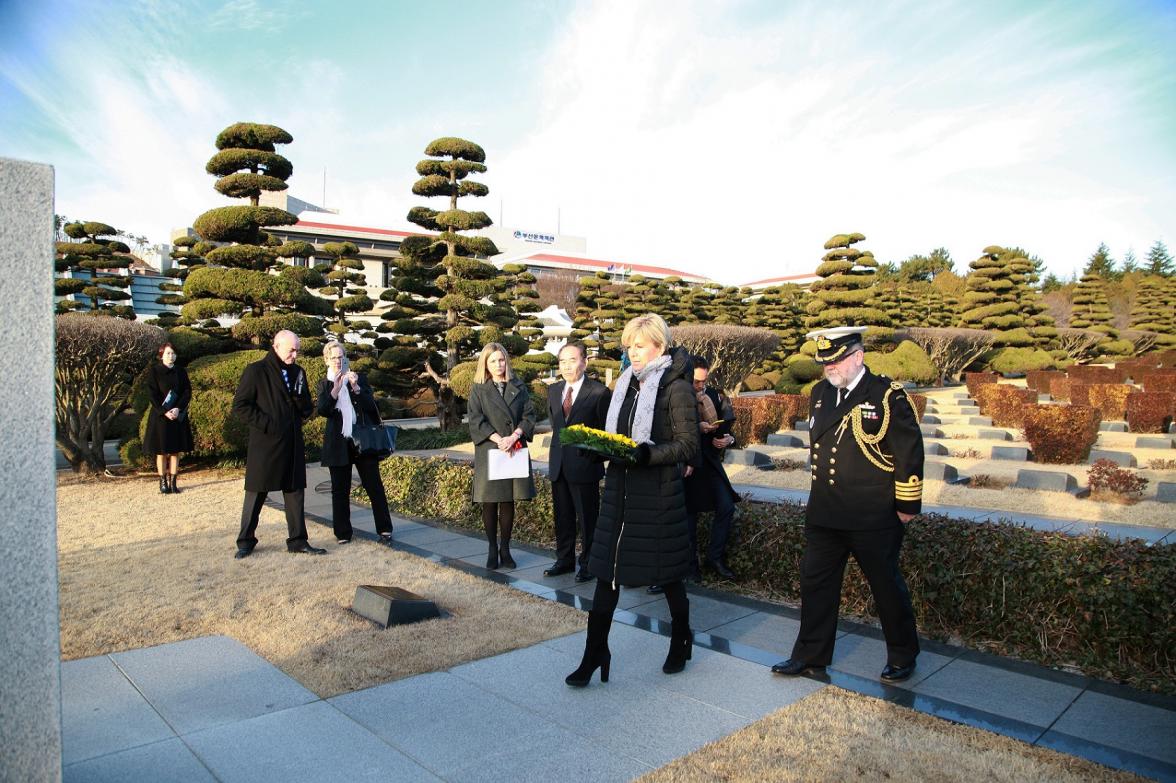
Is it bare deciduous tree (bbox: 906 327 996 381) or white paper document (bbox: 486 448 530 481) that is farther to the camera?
bare deciduous tree (bbox: 906 327 996 381)

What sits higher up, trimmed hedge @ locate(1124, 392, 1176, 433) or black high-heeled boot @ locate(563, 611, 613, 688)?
trimmed hedge @ locate(1124, 392, 1176, 433)

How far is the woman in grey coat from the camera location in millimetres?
6066

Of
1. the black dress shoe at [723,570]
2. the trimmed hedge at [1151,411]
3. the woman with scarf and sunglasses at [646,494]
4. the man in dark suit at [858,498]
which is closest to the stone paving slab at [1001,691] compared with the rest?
the man in dark suit at [858,498]

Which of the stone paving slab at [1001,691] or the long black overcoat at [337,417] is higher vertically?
the long black overcoat at [337,417]

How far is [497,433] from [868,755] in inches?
152

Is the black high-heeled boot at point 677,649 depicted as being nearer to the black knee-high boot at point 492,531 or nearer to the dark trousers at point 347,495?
the black knee-high boot at point 492,531

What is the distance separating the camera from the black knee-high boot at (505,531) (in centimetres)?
617

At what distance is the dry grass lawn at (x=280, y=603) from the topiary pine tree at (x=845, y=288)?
2591cm

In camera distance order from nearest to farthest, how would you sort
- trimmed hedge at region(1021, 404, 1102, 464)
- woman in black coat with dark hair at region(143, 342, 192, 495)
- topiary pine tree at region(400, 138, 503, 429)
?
1. woman in black coat with dark hair at region(143, 342, 192, 495)
2. trimmed hedge at region(1021, 404, 1102, 464)
3. topiary pine tree at region(400, 138, 503, 429)

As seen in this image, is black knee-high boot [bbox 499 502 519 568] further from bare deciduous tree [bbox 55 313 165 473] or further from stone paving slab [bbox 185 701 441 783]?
bare deciduous tree [bbox 55 313 165 473]

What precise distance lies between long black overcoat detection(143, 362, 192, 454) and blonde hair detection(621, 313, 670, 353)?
28.3ft

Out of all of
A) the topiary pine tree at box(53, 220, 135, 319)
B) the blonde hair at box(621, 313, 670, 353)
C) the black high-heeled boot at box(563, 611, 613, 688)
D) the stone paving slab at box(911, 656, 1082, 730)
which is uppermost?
the topiary pine tree at box(53, 220, 135, 319)

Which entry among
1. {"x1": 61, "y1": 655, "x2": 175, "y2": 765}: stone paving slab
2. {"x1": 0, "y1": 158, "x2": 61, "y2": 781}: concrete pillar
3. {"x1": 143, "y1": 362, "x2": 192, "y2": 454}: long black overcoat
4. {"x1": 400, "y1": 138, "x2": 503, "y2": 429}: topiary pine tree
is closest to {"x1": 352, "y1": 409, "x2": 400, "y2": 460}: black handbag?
{"x1": 61, "y1": 655, "x2": 175, "y2": 765}: stone paving slab

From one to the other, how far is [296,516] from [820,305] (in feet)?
89.2
